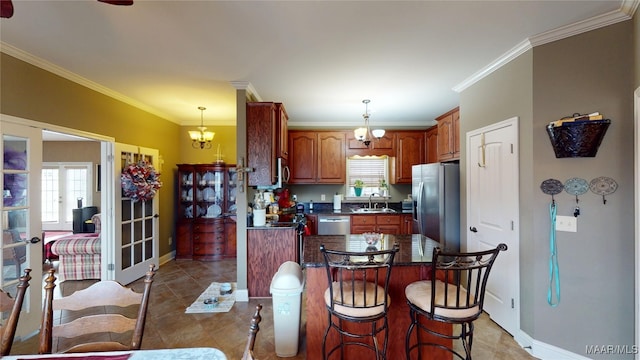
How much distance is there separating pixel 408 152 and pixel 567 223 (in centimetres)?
324

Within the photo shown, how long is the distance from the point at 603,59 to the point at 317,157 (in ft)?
12.8

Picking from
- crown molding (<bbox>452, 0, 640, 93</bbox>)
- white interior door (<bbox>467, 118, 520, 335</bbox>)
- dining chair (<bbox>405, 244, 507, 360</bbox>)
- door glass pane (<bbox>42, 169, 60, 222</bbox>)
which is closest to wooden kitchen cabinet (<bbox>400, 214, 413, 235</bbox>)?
white interior door (<bbox>467, 118, 520, 335</bbox>)

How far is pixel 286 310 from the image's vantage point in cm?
220

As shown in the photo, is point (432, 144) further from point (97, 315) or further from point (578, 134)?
point (97, 315)

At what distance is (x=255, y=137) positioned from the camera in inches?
132

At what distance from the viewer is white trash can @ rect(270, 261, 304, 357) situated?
7.18 ft

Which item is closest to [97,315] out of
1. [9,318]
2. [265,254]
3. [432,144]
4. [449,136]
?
[9,318]

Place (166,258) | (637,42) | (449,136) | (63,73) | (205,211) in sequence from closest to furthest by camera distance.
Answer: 1. (637,42)
2. (63,73)
3. (449,136)
4. (166,258)
5. (205,211)

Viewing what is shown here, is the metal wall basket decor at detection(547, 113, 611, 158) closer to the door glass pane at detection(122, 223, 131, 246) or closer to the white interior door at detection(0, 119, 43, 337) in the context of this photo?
the white interior door at detection(0, 119, 43, 337)

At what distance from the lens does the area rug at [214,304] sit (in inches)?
120

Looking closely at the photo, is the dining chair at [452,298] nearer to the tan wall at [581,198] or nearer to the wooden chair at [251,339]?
the tan wall at [581,198]

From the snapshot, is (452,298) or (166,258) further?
(166,258)

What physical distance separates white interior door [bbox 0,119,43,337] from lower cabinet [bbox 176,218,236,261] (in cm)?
240

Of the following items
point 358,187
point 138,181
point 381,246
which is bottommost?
point 381,246
